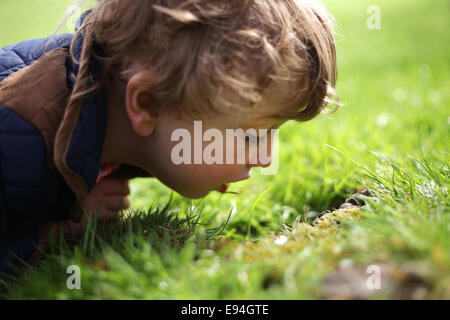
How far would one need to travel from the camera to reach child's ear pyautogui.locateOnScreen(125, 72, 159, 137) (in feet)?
5.26

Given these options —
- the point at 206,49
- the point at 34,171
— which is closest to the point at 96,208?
the point at 34,171

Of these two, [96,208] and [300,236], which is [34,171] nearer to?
[96,208]

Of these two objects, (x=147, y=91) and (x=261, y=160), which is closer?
(x=147, y=91)

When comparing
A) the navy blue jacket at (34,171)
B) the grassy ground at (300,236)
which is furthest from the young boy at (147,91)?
the grassy ground at (300,236)

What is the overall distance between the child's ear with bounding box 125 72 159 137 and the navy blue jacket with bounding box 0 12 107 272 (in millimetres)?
133

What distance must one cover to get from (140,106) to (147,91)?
8cm

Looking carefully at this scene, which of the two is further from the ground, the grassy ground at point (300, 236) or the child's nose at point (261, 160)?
the child's nose at point (261, 160)

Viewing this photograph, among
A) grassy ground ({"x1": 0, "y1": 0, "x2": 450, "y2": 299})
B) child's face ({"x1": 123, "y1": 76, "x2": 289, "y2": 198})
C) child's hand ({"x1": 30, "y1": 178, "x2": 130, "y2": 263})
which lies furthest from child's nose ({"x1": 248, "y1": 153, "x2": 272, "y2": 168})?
child's hand ({"x1": 30, "y1": 178, "x2": 130, "y2": 263})

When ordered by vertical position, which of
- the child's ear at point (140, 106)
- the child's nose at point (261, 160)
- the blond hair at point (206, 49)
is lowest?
the child's nose at point (261, 160)

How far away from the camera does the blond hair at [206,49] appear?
1525mm

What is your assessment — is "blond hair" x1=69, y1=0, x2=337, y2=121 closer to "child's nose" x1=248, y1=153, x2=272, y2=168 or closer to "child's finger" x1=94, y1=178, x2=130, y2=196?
"child's nose" x1=248, y1=153, x2=272, y2=168

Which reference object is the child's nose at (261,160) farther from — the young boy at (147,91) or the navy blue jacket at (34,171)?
the navy blue jacket at (34,171)

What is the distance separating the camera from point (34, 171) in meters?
1.58

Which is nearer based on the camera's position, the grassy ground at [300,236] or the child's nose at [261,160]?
the grassy ground at [300,236]
